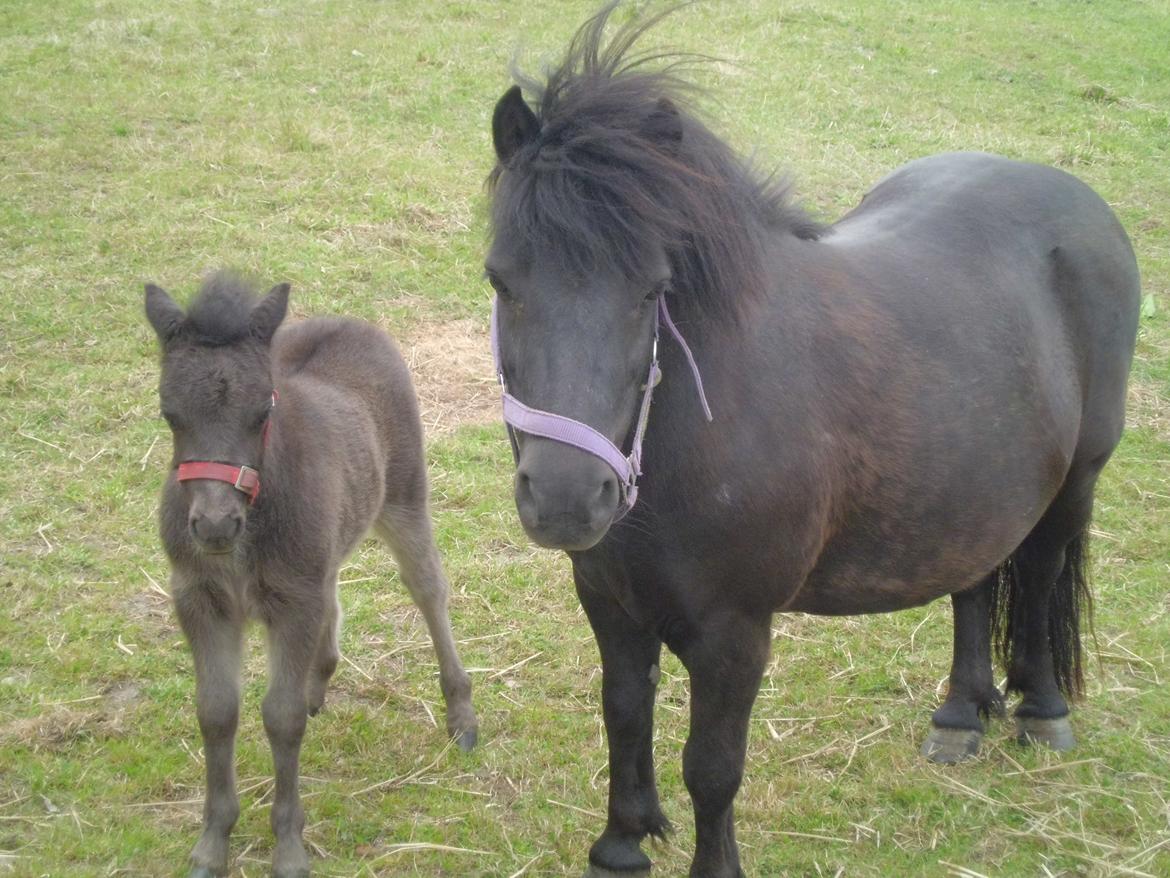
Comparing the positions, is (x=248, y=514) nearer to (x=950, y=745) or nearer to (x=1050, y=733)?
(x=950, y=745)

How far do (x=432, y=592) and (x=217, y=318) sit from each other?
1456 millimetres

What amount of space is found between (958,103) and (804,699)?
9773 mm

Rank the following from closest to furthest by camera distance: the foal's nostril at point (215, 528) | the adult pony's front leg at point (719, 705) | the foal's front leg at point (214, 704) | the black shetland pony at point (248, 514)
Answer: the adult pony's front leg at point (719, 705)
the foal's nostril at point (215, 528)
the black shetland pony at point (248, 514)
the foal's front leg at point (214, 704)

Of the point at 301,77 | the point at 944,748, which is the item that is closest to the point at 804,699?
the point at 944,748

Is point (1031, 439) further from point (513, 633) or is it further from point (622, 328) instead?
point (513, 633)

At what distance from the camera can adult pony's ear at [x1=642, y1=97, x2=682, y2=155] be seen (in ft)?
8.68

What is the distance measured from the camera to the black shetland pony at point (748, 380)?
2490 mm

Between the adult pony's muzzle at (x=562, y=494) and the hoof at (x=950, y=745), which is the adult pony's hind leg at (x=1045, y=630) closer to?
the hoof at (x=950, y=745)

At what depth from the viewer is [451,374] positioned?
692 cm

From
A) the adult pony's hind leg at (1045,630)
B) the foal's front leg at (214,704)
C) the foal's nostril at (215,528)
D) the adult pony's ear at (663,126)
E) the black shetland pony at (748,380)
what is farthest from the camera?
the adult pony's hind leg at (1045,630)

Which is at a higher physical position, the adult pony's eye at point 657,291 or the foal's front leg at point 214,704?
the adult pony's eye at point 657,291

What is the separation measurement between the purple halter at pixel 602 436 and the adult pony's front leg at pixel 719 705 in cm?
46

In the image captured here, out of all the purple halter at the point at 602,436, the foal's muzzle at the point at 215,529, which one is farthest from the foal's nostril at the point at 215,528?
the purple halter at the point at 602,436

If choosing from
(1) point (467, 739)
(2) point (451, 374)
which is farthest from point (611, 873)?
(2) point (451, 374)
